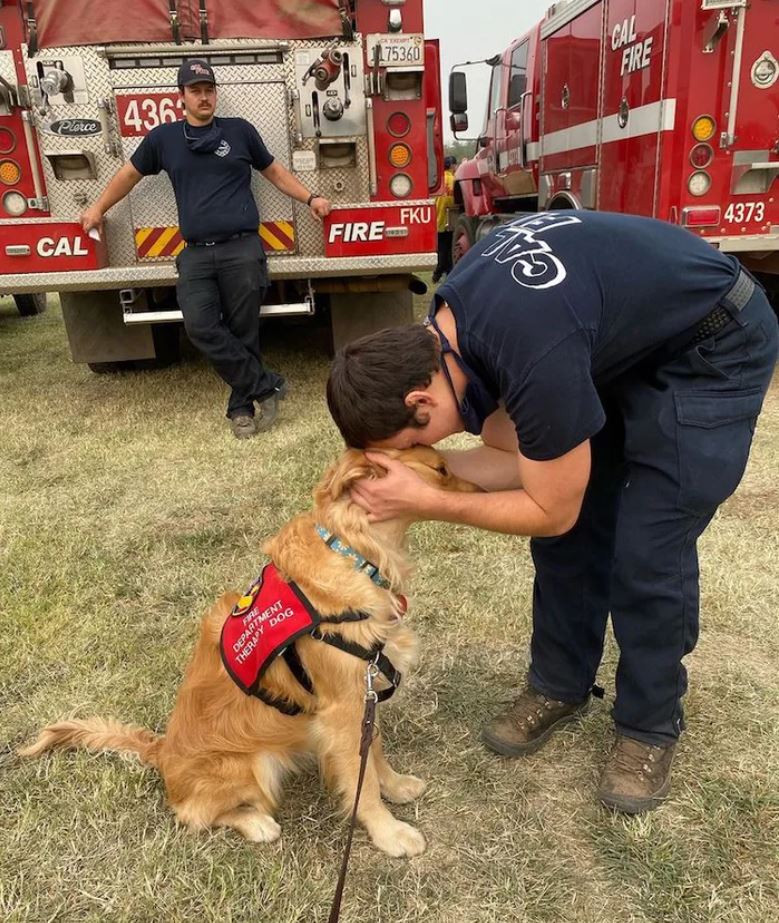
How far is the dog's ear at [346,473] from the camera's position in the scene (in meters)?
1.86

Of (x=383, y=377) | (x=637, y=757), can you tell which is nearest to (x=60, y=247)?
(x=383, y=377)

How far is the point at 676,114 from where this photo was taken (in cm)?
543

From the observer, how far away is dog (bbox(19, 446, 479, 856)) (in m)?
1.95

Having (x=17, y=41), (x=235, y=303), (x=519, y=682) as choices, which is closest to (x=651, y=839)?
(x=519, y=682)

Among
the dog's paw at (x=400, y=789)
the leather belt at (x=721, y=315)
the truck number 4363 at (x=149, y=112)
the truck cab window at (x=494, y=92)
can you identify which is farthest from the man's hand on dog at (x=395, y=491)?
the truck cab window at (x=494, y=92)

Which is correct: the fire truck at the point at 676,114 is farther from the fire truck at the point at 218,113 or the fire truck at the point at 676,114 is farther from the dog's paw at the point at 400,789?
the dog's paw at the point at 400,789

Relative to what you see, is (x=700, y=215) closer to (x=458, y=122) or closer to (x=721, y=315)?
(x=721, y=315)

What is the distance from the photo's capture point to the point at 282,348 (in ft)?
25.4

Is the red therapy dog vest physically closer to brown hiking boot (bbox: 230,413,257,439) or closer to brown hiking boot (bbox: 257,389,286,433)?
brown hiking boot (bbox: 230,413,257,439)

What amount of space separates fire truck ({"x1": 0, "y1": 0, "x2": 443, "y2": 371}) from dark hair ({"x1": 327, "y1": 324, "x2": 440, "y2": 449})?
3776 mm

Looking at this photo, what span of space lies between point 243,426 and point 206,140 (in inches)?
73.4

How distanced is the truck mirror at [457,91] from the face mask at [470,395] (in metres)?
8.47

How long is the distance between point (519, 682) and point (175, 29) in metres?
4.99

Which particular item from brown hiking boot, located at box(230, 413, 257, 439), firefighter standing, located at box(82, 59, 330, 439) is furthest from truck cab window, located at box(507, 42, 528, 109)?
brown hiking boot, located at box(230, 413, 257, 439)
